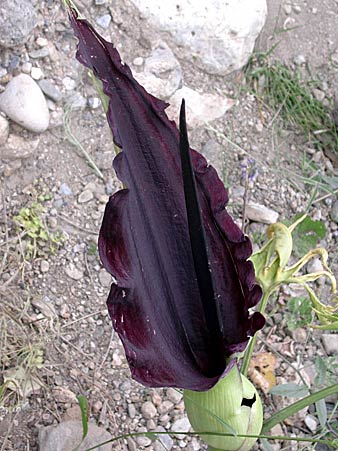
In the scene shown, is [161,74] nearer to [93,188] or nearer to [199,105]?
[199,105]

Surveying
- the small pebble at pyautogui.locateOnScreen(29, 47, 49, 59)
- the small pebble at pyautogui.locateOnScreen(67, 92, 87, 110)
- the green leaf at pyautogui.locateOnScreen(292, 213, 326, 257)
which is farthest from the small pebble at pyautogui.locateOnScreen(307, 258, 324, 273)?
the small pebble at pyautogui.locateOnScreen(29, 47, 49, 59)

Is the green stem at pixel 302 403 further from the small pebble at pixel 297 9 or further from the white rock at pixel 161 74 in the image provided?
the small pebble at pixel 297 9

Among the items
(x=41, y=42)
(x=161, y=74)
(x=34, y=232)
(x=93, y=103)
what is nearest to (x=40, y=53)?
(x=41, y=42)

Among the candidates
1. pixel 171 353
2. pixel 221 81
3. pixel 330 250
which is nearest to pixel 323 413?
pixel 171 353

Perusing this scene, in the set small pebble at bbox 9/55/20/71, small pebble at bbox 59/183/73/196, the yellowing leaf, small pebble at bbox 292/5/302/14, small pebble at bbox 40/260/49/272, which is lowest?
the yellowing leaf

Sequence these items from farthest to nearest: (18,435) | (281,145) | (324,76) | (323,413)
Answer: (324,76) < (281,145) < (18,435) < (323,413)

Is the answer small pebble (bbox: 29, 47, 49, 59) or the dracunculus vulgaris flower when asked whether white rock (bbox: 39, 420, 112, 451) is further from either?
small pebble (bbox: 29, 47, 49, 59)

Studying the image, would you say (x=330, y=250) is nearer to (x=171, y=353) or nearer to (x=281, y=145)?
(x=281, y=145)
